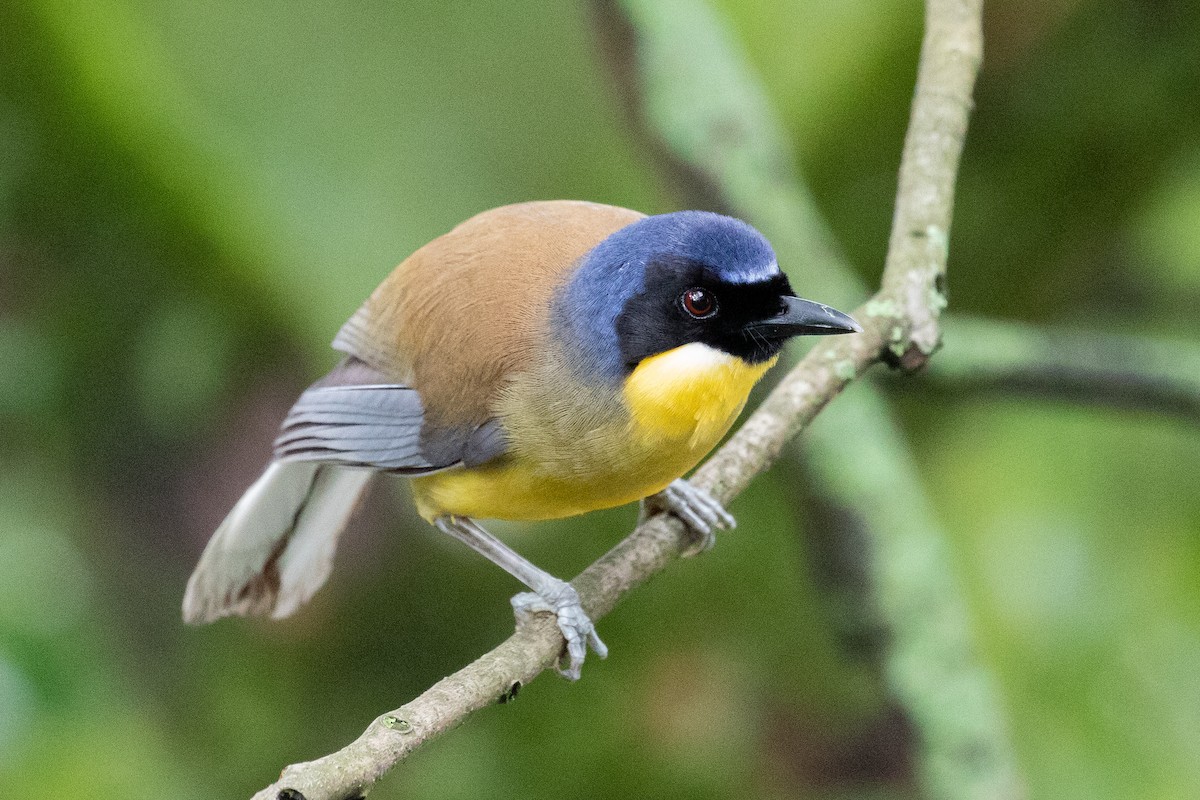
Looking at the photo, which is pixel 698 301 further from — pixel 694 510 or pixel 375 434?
pixel 375 434

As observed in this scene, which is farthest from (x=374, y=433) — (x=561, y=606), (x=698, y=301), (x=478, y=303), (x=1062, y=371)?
(x=1062, y=371)

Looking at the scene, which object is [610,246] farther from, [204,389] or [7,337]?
[7,337]

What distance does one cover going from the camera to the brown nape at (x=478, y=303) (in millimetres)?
2229

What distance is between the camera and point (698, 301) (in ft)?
6.62

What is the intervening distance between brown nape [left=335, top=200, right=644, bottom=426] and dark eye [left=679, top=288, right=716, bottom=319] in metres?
0.29

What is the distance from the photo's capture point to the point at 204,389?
10.7ft

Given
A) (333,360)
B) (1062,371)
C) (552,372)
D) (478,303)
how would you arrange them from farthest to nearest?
(333,360), (1062,371), (478,303), (552,372)

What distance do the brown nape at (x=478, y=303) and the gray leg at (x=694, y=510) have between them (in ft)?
1.24

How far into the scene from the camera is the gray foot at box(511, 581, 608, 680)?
78.4 inches

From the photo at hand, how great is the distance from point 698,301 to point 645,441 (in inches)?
9.1

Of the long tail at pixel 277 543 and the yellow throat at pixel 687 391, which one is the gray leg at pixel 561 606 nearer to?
the yellow throat at pixel 687 391

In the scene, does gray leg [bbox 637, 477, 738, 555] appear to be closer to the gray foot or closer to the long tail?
the gray foot

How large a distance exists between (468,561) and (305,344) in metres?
0.69

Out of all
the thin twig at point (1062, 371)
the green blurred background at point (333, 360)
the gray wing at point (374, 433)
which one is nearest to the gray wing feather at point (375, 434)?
the gray wing at point (374, 433)
